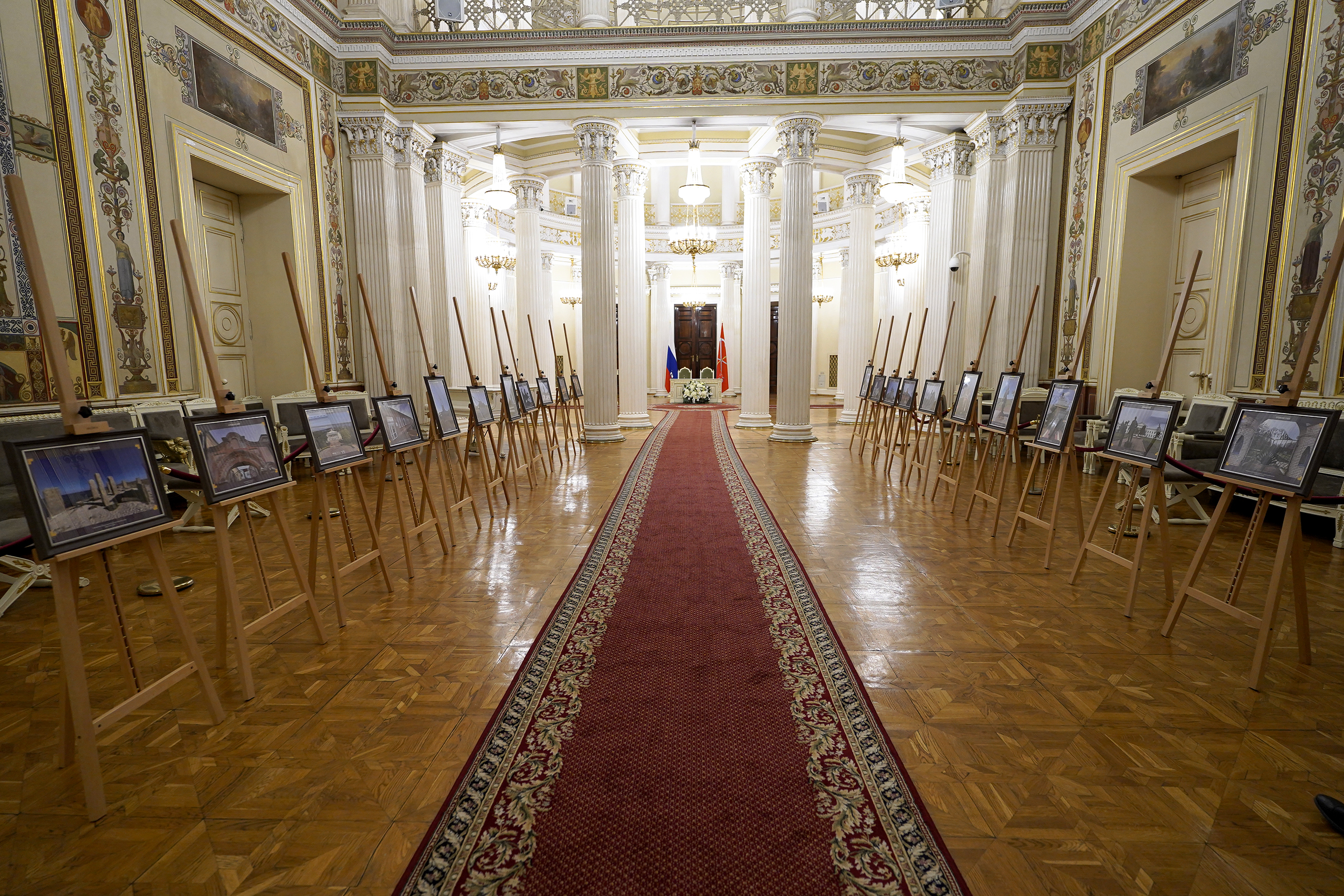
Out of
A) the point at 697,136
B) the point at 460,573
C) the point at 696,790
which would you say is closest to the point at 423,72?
the point at 697,136

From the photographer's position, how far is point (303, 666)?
277 centimetres

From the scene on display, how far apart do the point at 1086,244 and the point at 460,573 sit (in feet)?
26.7

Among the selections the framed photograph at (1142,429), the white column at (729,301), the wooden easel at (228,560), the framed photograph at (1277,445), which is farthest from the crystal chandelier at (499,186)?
the white column at (729,301)

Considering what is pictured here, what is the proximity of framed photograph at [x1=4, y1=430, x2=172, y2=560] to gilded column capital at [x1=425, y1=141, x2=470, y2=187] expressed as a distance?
30.4 feet

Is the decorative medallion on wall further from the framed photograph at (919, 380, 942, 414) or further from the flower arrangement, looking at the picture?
the flower arrangement

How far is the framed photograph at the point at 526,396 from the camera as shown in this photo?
7.04 metres

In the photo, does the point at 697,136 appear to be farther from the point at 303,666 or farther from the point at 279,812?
the point at 279,812

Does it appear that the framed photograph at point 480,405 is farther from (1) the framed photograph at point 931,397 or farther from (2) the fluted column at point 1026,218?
(2) the fluted column at point 1026,218

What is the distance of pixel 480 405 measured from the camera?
5781 mm

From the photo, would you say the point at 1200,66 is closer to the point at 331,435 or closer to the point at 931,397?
the point at 931,397

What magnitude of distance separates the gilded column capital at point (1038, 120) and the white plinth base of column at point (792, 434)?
4.66 meters

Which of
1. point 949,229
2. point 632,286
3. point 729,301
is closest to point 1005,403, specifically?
point 949,229

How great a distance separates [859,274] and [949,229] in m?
2.17

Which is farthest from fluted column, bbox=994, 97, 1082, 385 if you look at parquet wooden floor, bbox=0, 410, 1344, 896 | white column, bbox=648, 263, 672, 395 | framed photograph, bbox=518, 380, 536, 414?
white column, bbox=648, 263, 672, 395
